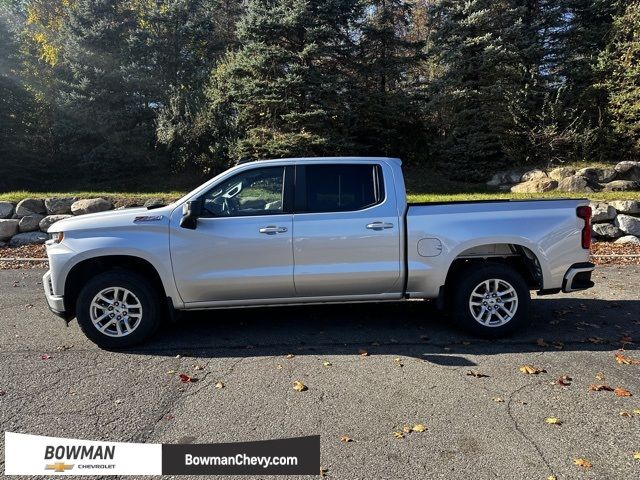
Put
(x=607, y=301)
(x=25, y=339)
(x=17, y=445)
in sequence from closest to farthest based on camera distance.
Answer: (x=17, y=445) → (x=25, y=339) → (x=607, y=301)

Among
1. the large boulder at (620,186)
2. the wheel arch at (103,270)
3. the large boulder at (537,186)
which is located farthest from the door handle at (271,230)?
the large boulder at (620,186)

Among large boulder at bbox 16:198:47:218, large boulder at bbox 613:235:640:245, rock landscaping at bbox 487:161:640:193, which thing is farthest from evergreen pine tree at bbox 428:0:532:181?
large boulder at bbox 16:198:47:218

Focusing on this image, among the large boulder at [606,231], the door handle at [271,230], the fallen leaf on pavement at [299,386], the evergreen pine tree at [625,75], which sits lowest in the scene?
the fallen leaf on pavement at [299,386]

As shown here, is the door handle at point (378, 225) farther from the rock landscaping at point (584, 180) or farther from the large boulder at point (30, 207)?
the rock landscaping at point (584, 180)

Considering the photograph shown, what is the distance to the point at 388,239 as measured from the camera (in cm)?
489

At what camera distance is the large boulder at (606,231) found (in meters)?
9.76

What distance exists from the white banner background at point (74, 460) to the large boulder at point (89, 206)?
29.7ft

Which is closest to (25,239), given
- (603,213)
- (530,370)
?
(530,370)

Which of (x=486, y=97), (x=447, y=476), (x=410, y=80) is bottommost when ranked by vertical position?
(x=447, y=476)

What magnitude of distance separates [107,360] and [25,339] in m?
1.38

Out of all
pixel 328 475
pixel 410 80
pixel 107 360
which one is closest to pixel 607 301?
pixel 328 475

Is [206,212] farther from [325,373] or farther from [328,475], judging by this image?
[328,475]

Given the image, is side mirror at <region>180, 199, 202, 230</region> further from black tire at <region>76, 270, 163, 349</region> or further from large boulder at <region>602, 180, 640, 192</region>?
large boulder at <region>602, 180, 640, 192</region>

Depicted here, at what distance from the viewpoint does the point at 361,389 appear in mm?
3889
